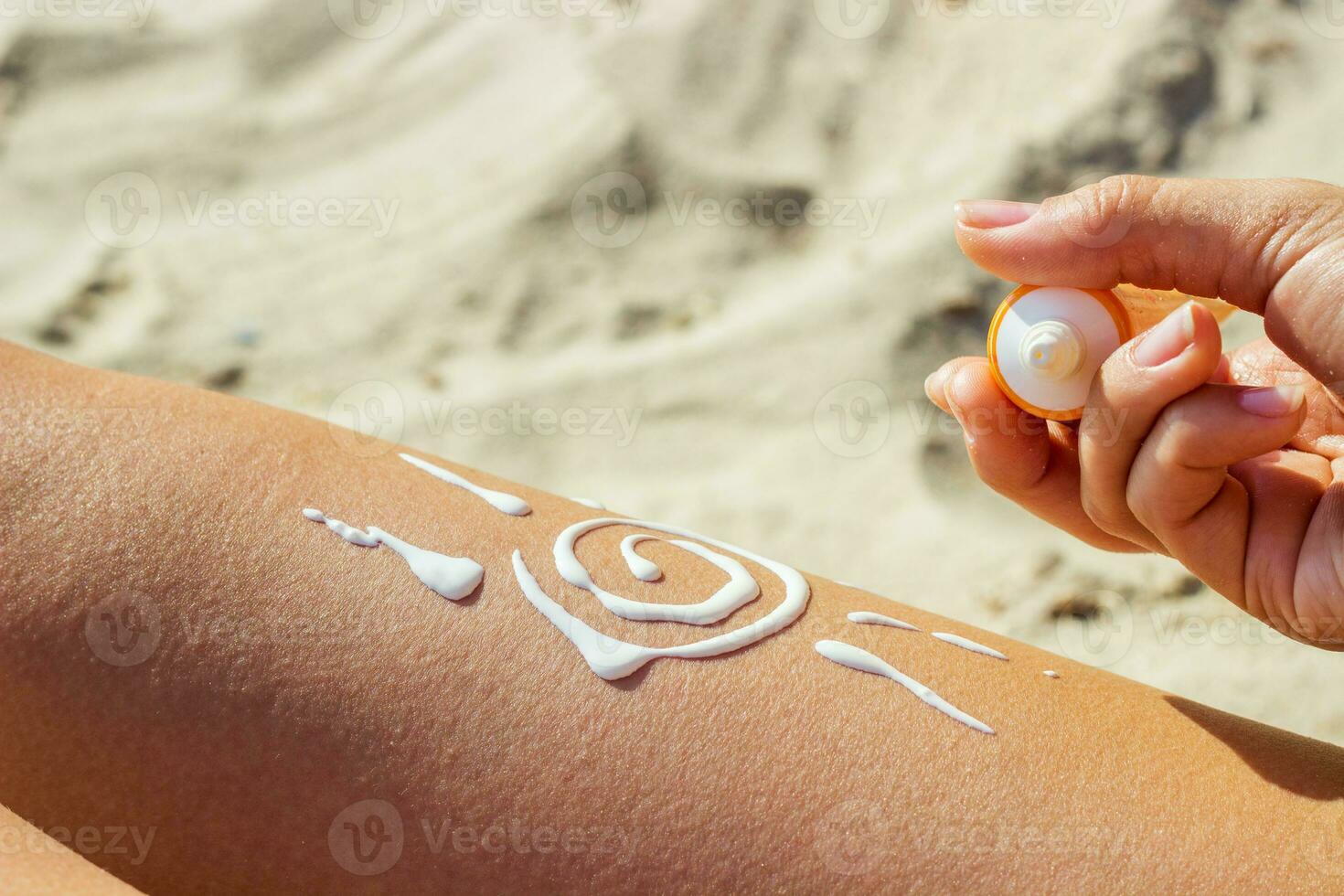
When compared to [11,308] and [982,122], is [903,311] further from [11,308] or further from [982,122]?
[11,308]

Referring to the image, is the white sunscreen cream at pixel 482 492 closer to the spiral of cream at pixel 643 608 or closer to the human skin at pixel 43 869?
the spiral of cream at pixel 643 608

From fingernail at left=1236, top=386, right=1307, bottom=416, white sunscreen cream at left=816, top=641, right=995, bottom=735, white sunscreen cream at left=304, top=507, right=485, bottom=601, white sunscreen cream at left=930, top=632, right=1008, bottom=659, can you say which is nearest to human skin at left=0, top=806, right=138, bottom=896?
white sunscreen cream at left=304, top=507, right=485, bottom=601

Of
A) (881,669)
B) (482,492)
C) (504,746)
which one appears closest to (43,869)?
(504,746)

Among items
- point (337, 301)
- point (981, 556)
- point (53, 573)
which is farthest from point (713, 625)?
point (337, 301)

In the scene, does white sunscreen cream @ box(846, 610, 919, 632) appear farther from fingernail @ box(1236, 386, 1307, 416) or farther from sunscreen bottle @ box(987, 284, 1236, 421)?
fingernail @ box(1236, 386, 1307, 416)

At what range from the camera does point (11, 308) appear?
2.59 meters

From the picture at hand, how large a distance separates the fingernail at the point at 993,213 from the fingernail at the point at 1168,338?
20cm

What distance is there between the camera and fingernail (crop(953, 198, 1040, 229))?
3.81 ft

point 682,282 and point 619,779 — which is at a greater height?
point 619,779

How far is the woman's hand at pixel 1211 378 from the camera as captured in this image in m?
1.03

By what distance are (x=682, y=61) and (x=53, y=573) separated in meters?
2.19

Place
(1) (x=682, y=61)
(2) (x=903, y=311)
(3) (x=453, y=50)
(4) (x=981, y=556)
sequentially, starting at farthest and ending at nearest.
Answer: (3) (x=453, y=50) < (1) (x=682, y=61) < (2) (x=903, y=311) < (4) (x=981, y=556)

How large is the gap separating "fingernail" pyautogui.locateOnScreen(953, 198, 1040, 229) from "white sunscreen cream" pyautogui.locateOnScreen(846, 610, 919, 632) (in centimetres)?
44

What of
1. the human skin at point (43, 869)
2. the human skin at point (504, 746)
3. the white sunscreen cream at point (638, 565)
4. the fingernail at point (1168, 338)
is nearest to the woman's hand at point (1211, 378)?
the fingernail at point (1168, 338)
